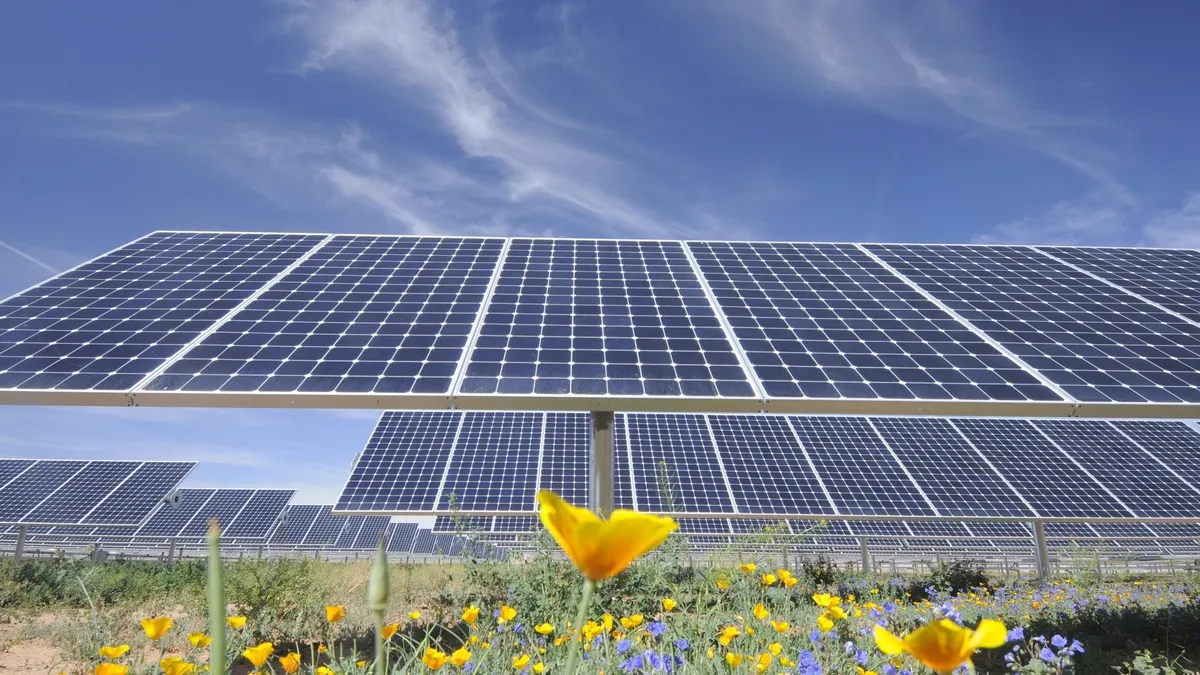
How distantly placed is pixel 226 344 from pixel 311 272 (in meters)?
4.34

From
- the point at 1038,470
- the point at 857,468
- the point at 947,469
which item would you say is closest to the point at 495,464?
the point at 857,468

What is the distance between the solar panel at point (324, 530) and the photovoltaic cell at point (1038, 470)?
3168 cm

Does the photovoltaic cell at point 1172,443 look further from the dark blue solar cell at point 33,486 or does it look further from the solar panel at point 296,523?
the dark blue solar cell at point 33,486

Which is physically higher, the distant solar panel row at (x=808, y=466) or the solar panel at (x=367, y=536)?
the distant solar panel row at (x=808, y=466)

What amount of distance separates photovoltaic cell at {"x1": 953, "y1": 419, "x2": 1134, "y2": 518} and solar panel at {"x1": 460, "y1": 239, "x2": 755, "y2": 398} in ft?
43.7

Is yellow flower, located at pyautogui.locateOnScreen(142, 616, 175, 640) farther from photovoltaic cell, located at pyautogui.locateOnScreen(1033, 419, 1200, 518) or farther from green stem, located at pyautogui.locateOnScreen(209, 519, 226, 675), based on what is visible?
photovoltaic cell, located at pyautogui.locateOnScreen(1033, 419, 1200, 518)

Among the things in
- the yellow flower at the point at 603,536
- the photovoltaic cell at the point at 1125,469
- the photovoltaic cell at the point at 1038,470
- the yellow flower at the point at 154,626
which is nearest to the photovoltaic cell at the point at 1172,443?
the photovoltaic cell at the point at 1125,469

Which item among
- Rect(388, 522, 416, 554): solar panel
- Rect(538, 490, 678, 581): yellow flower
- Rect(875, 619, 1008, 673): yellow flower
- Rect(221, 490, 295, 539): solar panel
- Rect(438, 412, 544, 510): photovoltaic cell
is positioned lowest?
Rect(388, 522, 416, 554): solar panel

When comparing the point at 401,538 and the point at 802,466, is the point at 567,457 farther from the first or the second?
the point at 401,538

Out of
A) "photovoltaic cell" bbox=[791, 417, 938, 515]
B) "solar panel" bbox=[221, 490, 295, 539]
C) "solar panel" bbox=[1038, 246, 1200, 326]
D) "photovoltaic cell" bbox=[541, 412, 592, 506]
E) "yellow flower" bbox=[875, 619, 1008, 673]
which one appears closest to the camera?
"yellow flower" bbox=[875, 619, 1008, 673]

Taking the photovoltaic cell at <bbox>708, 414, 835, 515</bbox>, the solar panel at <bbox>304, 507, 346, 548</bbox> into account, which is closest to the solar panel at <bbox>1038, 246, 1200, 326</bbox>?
the photovoltaic cell at <bbox>708, 414, 835, 515</bbox>

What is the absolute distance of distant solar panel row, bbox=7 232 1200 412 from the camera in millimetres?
8211

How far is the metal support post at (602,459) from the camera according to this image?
858 cm

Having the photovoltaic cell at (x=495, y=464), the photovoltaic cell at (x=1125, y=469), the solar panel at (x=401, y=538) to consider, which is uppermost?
the photovoltaic cell at (x=495, y=464)
